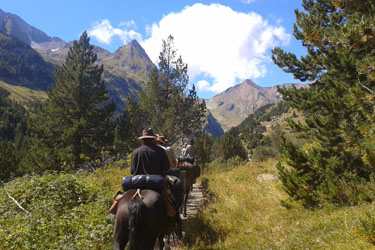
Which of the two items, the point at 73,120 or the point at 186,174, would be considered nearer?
the point at 186,174

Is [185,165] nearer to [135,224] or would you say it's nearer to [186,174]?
[186,174]

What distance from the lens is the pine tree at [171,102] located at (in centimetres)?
2341

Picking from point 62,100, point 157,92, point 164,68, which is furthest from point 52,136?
point 164,68

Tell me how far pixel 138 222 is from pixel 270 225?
3872mm

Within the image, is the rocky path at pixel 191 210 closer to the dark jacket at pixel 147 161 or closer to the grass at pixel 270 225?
the grass at pixel 270 225

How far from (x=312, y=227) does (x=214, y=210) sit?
3.67m

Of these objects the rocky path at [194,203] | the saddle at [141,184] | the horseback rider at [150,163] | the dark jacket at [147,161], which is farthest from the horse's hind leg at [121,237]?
the rocky path at [194,203]

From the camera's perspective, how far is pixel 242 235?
610 cm

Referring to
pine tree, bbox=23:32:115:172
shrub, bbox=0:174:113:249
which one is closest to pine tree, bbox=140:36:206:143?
pine tree, bbox=23:32:115:172

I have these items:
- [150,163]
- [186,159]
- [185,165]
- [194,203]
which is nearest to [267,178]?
[194,203]

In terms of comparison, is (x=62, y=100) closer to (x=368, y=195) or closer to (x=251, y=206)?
(x=251, y=206)

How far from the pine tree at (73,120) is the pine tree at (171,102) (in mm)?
4916

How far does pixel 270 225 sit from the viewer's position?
6.40 m

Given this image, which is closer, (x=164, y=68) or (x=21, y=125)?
(x=164, y=68)
